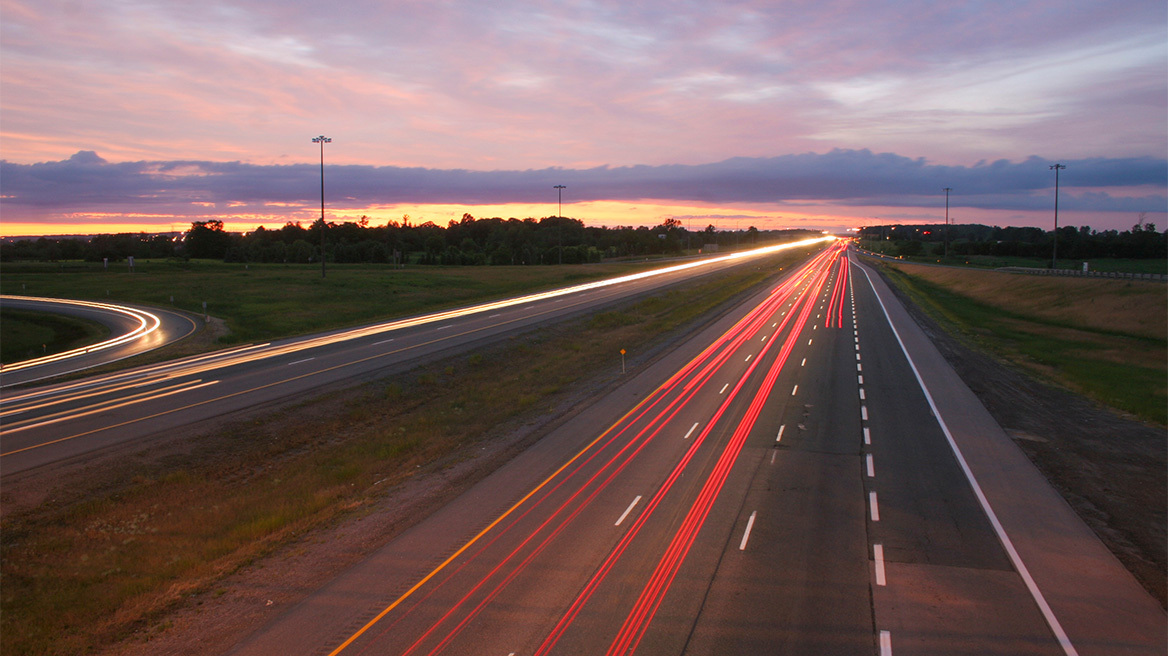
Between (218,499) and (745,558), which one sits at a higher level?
(745,558)

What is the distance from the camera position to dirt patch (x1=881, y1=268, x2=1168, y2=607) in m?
12.2

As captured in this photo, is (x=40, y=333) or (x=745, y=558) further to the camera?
(x=40, y=333)

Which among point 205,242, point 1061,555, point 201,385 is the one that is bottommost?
point 1061,555

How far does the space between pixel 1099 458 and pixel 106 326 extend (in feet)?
177

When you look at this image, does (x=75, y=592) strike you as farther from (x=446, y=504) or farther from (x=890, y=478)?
(x=890, y=478)

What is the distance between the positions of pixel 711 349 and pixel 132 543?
2603 cm

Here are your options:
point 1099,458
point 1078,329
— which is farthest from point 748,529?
point 1078,329

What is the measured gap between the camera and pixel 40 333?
4356 centimetres

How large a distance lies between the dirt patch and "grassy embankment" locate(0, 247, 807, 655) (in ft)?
48.0

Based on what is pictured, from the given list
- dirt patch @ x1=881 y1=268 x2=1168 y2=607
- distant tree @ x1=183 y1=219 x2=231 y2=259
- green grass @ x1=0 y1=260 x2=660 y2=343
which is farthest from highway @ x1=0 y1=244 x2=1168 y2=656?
distant tree @ x1=183 y1=219 x2=231 y2=259

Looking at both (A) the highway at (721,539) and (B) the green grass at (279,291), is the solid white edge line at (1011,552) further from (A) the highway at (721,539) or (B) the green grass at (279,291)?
(B) the green grass at (279,291)

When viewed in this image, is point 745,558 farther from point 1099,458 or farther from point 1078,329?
point 1078,329

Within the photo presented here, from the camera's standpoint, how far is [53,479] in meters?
15.0

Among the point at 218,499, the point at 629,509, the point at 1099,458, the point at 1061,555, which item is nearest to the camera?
the point at 1061,555
